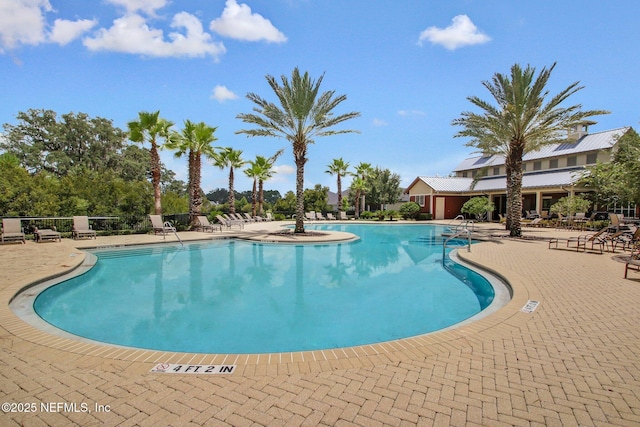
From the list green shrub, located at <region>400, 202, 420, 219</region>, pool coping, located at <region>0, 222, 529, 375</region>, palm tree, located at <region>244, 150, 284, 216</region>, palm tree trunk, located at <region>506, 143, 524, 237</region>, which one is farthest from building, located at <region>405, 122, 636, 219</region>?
pool coping, located at <region>0, 222, 529, 375</region>

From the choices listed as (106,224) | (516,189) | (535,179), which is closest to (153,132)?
(106,224)

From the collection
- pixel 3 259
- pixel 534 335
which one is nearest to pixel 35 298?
pixel 3 259

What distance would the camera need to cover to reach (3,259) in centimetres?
941

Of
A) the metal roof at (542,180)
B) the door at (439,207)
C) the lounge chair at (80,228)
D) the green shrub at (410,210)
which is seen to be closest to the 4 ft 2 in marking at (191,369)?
the lounge chair at (80,228)

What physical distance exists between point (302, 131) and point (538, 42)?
11393 mm

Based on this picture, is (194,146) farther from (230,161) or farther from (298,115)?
(230,161)

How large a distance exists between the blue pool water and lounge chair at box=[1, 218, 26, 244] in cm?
428

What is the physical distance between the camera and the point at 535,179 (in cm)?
2933

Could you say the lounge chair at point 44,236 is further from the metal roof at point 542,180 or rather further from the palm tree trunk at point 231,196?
the metal roof at point 542,180

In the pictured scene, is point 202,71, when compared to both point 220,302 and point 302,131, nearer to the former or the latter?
point 302,131

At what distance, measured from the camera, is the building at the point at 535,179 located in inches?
1031

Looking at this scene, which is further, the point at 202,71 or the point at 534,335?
the point at 202,71

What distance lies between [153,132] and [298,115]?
8263 mm

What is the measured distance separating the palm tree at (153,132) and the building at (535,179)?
21.5 meters
